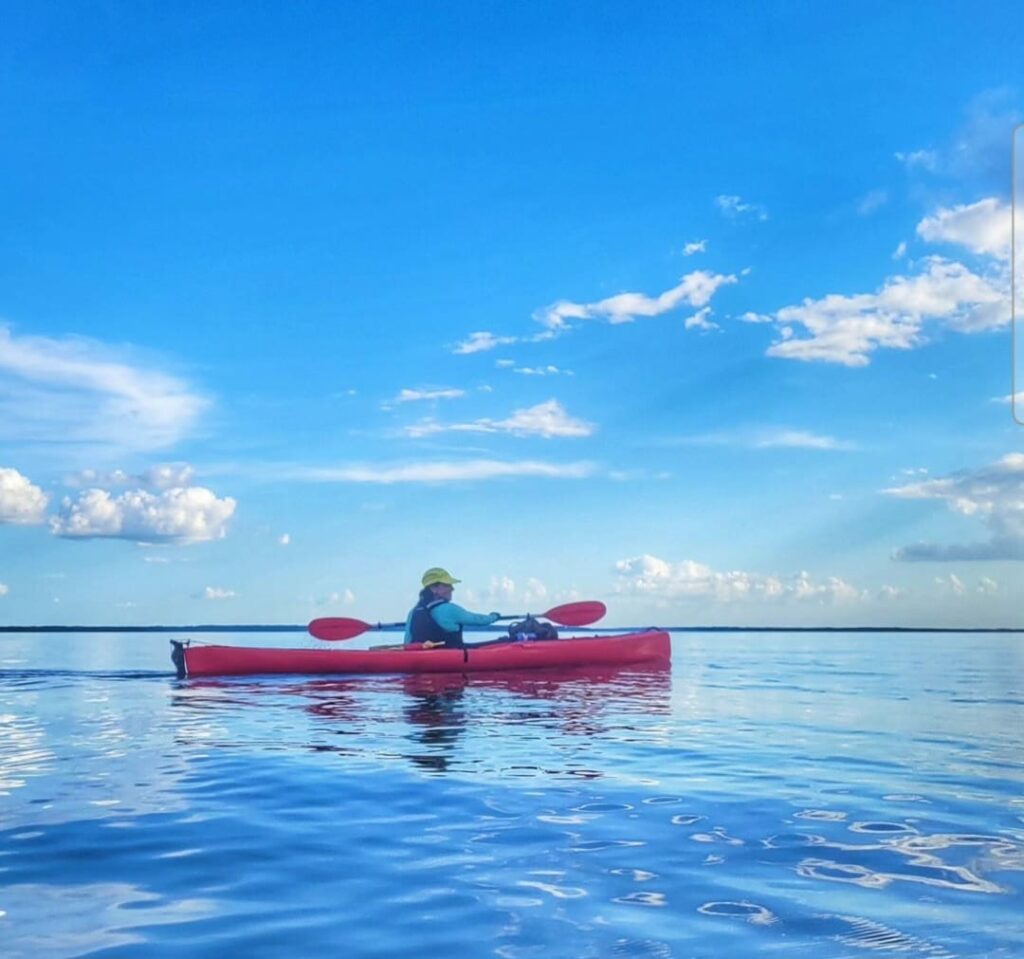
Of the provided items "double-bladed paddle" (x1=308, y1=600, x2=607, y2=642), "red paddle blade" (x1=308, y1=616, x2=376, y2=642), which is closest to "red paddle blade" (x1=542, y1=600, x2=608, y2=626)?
"double-bladed paddle" (x1=308, y1=600, x2=607, y2=642)

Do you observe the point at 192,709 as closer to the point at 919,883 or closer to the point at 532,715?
the point at 532,715

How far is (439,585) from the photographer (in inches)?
746

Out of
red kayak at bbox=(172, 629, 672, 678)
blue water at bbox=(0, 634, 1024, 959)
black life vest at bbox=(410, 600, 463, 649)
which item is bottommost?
blue water at bbox=(0, 634, 1024, 959)

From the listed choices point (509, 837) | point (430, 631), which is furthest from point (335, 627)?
point (509, 837)

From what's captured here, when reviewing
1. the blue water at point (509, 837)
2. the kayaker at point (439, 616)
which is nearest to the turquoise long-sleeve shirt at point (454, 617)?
the kayaker at point (439, 616)

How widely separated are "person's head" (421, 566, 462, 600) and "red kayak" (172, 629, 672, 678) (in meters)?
1.13

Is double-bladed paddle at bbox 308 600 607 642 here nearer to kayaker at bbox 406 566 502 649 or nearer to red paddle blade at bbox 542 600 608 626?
red paddle blade at bbox 542 600 608 626

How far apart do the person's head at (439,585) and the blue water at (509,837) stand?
587 cm

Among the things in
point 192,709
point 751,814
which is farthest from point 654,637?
point 751,814

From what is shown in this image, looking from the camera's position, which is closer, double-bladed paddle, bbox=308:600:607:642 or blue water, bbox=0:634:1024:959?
blue water, bbox=0:634:1024:959

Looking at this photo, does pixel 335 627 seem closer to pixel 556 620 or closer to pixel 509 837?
pixel 556 620

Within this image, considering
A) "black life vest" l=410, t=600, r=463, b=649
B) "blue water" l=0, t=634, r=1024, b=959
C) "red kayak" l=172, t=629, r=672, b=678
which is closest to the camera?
"blue water" l=0, t=634, r=1024, b=959

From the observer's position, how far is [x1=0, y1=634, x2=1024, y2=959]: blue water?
169 inches

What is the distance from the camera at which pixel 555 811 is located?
681 cm
